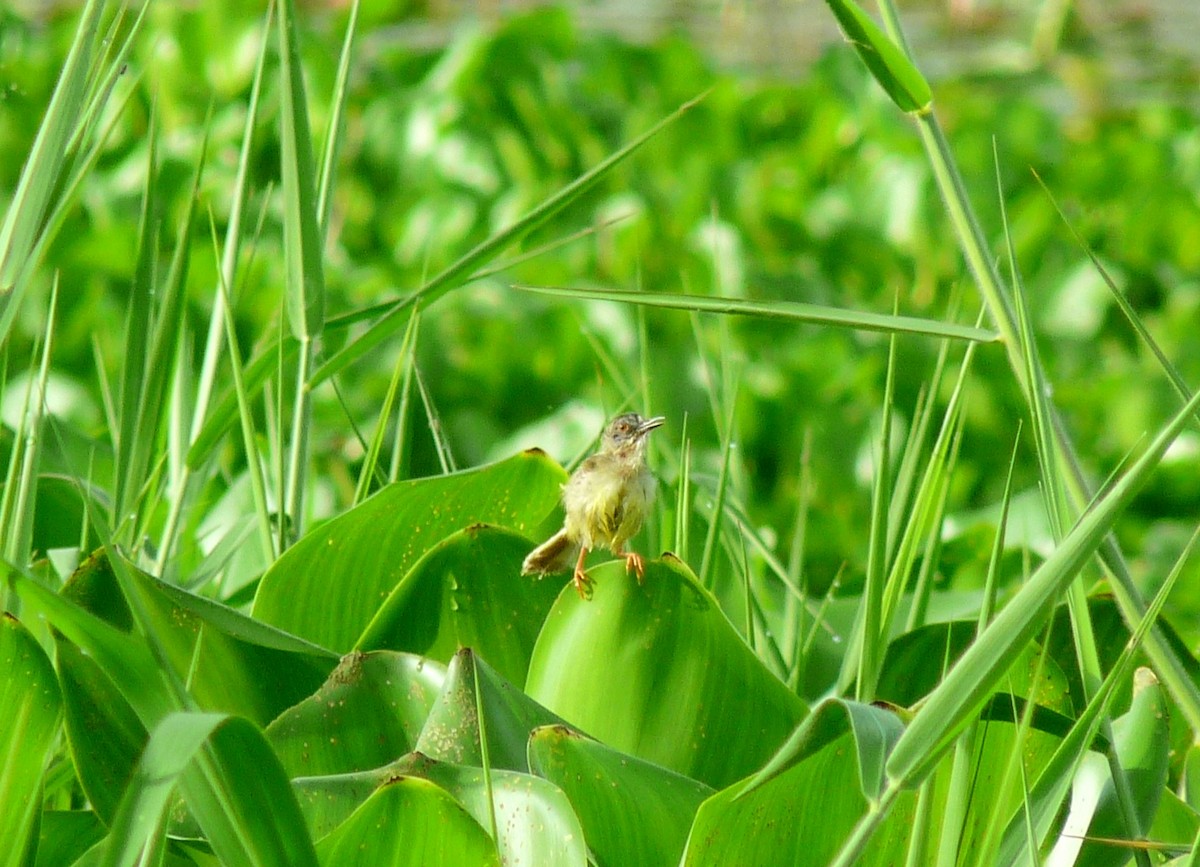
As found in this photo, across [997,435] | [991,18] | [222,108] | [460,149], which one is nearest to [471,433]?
[997,435]

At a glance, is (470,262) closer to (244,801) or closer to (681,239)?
(244,801)

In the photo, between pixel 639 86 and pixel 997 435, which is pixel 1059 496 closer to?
pixel 997 435

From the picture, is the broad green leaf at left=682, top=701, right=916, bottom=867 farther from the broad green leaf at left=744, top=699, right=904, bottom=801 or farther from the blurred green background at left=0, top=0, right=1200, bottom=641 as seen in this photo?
the blurred green background at left=0, top=0, right=1200, bottom=641

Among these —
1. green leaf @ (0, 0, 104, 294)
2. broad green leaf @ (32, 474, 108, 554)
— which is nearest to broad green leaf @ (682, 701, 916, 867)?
green leaf @ (0, 0, 104, 294)

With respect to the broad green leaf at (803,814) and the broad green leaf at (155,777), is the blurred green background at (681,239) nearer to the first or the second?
the broad green leaf at (803,814)

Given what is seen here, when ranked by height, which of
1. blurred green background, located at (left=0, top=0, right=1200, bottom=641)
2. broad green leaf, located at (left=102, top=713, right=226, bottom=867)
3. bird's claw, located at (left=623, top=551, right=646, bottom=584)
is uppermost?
broad green leaf, located at (left=102, top=713, right=226, bottom=867)

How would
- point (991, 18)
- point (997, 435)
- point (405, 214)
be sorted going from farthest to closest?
point (991, 18) < point (405, 214) < point (997, 435)
